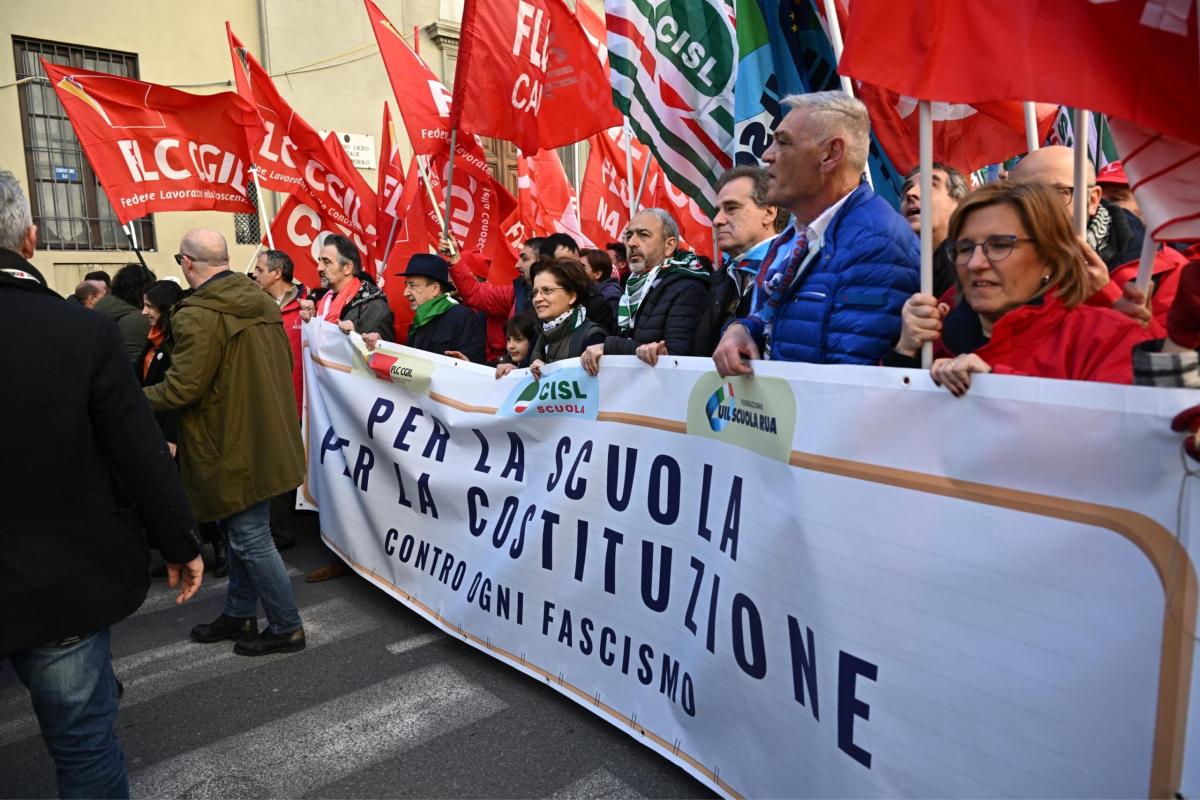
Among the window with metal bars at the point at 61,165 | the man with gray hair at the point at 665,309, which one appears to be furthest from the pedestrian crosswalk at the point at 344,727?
the window with metal bars at the point at 61,165

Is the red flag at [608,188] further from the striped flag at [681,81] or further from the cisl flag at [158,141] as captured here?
the cisl flag at [158,141]

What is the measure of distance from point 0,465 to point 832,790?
2209mm

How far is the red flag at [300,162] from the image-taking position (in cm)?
681

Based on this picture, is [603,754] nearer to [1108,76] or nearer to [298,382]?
[1108,76]

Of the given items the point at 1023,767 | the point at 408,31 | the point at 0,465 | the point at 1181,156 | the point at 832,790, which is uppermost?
the point at 408,31

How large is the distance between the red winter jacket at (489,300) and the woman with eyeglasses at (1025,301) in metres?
4.19

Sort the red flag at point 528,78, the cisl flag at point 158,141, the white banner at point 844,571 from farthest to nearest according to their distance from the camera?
the cisl flag at point 158,141 → the red flag at point 528,78 → the white banner at point 844,571

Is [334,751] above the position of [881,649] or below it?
below

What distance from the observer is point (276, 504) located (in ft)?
19.1

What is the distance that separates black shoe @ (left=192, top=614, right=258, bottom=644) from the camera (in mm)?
4027

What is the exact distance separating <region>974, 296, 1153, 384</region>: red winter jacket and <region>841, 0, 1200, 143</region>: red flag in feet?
1.31

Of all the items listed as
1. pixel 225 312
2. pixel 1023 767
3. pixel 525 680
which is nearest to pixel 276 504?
pixel 225 312

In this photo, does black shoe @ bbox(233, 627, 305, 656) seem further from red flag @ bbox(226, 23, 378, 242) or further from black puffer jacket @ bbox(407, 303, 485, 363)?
red flag @ bbox(226, 23, 378, 242)

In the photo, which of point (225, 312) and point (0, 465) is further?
point (225, 312)
